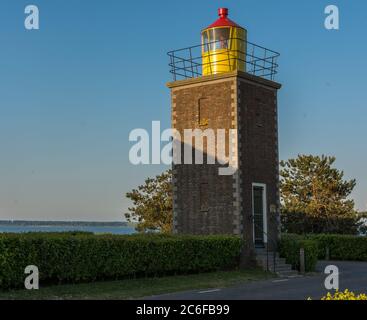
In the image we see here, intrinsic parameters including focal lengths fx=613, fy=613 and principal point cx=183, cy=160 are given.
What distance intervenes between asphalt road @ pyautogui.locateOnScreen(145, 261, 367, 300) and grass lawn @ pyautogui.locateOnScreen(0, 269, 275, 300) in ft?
2.35

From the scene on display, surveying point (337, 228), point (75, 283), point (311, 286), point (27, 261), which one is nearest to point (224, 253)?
point (311, 286)

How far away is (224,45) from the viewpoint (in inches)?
1109

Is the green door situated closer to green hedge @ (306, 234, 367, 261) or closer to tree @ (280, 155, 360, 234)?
green hedge @ (306, 234, 367, 261)

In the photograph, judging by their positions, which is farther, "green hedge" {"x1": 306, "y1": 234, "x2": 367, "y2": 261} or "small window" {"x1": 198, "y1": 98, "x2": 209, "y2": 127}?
"green hedge" {"x1": 306, "y1": 234, "x2": 367, "y2": 261}

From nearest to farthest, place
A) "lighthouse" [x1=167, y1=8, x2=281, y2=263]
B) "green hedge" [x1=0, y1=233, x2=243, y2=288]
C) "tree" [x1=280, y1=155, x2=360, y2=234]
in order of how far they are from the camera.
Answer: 1. "green hedge" [x1=0, y1=233, x2=243, y2=288]
2. "lighthouse" [x1=167, y1=8, x2=281, y2=263]
3. "tree" [x1=280, y1=155, x2=360, y2=234]

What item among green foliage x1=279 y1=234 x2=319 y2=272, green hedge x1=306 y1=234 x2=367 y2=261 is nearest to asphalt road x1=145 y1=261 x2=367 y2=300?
green foliage x1=279 y1=234 x2=319 y2=272

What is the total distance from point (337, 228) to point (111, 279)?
33982 millimetres

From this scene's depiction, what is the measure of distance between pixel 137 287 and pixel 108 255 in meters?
1.59

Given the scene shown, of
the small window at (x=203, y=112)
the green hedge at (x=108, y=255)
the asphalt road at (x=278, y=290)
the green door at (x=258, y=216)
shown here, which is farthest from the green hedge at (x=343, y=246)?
the small window at (x=203, y=112)

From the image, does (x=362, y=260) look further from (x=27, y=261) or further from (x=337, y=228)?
(x=27, y=261)

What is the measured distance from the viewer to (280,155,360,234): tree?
52.3m

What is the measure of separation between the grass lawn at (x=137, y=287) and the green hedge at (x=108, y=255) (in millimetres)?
421

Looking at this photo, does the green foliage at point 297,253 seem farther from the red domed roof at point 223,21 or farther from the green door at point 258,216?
the red domed roof at point 223,21
